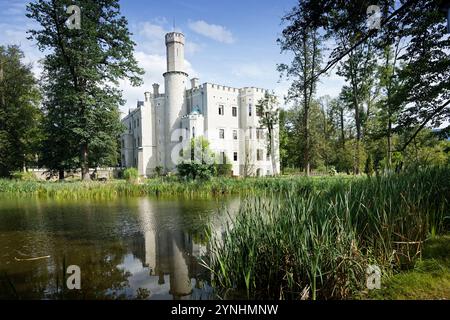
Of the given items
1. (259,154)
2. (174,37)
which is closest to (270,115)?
(259,154)

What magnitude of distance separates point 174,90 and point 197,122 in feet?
17.6

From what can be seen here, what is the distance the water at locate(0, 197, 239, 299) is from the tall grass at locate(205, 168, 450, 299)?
0.60m

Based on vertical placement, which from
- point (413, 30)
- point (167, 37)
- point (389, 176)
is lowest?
point (389, 176)

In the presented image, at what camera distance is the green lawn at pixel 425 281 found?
296 centimetres

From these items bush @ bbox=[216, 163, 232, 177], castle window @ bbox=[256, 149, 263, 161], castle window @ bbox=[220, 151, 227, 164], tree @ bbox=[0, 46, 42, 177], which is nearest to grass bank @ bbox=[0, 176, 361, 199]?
bush @ bbox=[216, 163, 232, 177]

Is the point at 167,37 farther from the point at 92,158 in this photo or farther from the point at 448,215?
the point at 448,215

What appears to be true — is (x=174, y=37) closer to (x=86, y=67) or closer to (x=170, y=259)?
(x=86, y=67)

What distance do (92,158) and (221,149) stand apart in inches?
528

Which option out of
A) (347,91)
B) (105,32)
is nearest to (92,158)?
(105,32)

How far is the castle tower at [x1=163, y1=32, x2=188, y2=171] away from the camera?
3125 cm

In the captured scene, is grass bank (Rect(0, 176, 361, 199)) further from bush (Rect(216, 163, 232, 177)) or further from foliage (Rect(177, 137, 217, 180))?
bush (Rect(216, 163, 232, 177))

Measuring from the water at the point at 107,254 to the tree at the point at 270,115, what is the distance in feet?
75.2

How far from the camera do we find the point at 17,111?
26562mm

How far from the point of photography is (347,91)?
2491 cm
